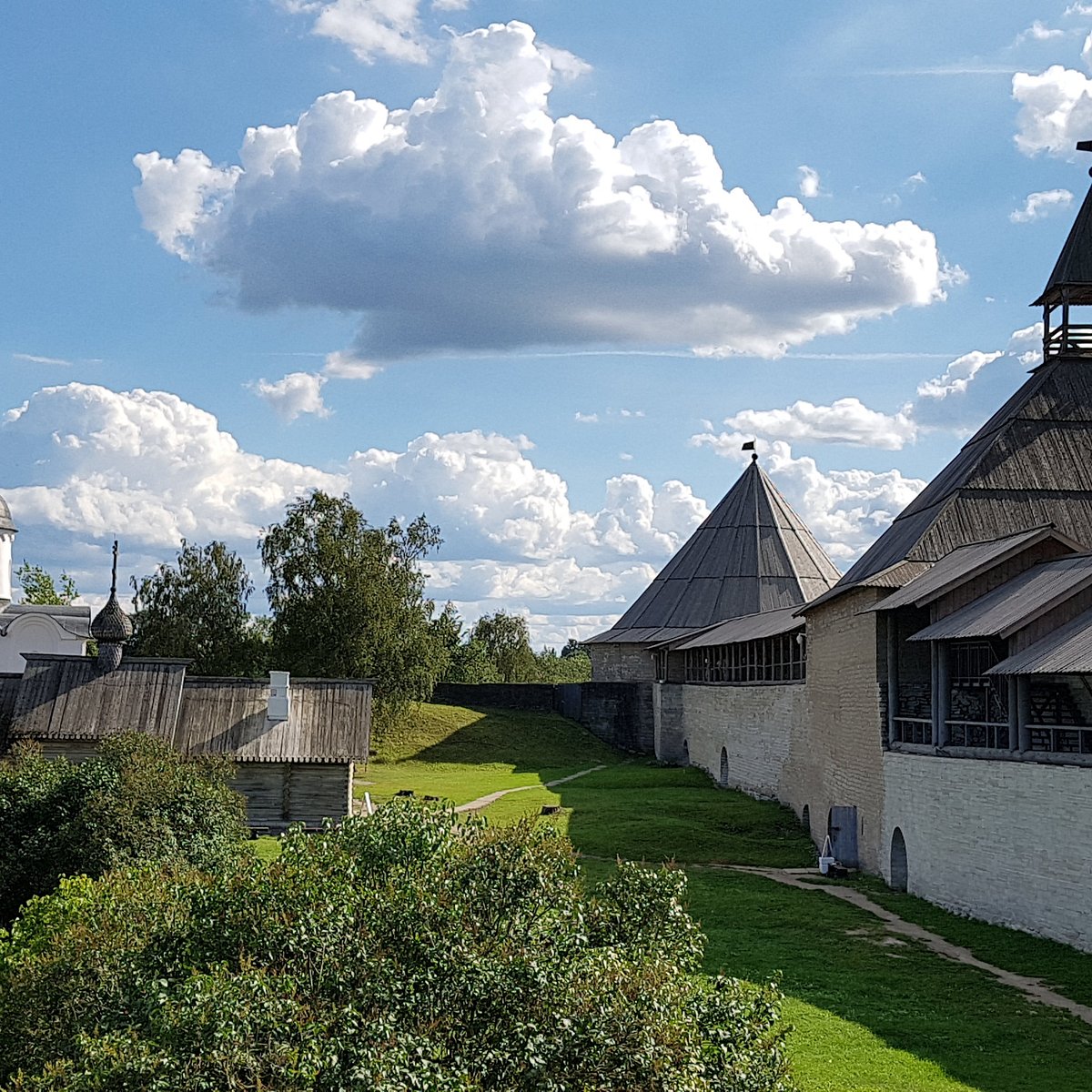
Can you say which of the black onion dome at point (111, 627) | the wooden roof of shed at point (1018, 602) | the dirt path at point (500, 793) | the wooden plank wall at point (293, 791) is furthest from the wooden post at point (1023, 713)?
the black onion dome at point (111, 627)

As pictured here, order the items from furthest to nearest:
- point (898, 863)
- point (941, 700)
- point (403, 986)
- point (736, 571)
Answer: point (736, 571), point (898, 863), point (941, 700), point (403, 986)

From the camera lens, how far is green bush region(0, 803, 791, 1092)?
640 cm

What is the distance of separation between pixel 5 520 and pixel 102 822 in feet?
115

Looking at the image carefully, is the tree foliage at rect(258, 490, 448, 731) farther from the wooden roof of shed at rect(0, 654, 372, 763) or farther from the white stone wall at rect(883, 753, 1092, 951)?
the white stone wall at rect(883, 753, 1092, 951)

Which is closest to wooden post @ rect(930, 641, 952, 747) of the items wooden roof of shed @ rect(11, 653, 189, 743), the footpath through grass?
the footpath through grass

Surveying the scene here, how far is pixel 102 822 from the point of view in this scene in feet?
55.5

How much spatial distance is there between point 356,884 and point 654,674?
1667 inches

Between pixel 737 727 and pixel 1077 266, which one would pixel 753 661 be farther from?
pixel 1077 266

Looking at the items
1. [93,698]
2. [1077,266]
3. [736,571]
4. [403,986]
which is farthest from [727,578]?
[403,986]

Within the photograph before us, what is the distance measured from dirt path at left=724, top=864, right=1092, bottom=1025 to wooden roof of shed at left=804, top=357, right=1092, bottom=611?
5.43 metres

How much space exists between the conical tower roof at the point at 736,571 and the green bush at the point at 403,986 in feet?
135

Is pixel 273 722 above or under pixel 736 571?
under

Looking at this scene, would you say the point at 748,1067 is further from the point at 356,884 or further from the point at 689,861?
the point at 689,861

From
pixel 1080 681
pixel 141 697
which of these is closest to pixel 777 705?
pixel 1080 681
